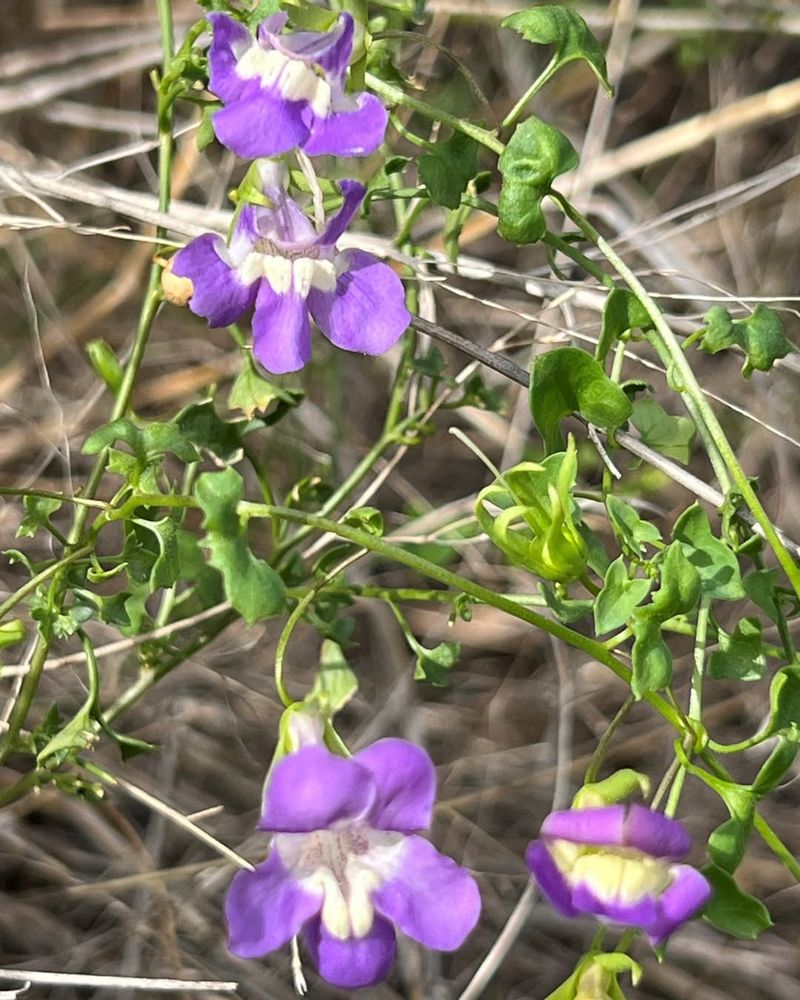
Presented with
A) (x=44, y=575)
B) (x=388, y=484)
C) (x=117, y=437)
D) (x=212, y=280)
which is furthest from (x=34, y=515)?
(x=388, y=484)

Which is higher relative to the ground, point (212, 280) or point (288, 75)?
point (288, 75)

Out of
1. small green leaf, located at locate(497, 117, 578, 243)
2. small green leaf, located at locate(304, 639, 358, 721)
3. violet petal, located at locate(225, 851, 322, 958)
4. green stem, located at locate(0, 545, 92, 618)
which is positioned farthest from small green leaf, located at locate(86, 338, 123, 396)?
violet petal, located at locate(225, 851, 322, 958)

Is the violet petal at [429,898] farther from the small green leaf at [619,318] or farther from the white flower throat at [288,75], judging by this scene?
the white flower throat at [288,75]

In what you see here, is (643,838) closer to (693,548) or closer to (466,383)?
(693,548)

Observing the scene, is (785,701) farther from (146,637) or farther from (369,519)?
(146,637)

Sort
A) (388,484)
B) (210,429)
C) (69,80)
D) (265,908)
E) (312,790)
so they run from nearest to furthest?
(312,790) < (265,908) < (210,429) < (69,80) < (388,484)

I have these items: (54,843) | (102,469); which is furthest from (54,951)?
(102,469)
